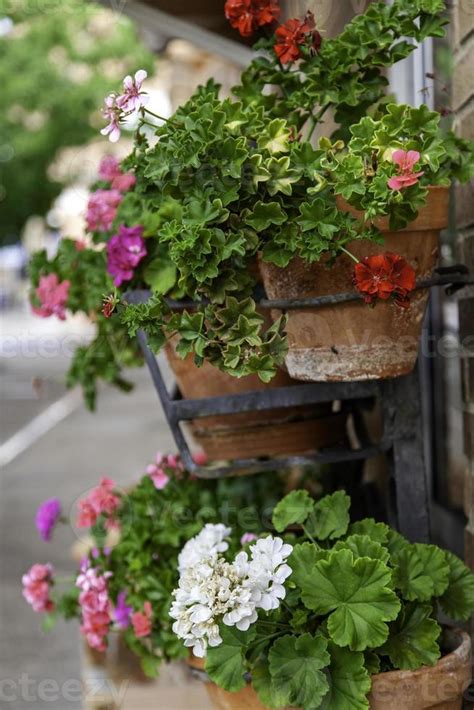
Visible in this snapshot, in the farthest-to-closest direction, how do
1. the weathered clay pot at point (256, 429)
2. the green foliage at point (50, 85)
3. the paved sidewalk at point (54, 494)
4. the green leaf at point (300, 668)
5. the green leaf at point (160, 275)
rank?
the green foliage at point (50, 85) < the paved sidewalk at point (54, 494) < the weathered clay pot at point (256, 429) < the green leaf at point (160, 275) < the green leaf at point (300, 668)

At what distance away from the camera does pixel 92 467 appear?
7645 mm

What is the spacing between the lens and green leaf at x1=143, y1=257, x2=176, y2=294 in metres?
1.95

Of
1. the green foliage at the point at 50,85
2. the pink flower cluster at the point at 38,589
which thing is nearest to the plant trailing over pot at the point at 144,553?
the pink flower cluster at the point at 38,589

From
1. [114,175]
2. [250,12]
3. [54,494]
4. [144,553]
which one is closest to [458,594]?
[144,553]

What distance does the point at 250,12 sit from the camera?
174 cm

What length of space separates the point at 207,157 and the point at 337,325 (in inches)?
14.3

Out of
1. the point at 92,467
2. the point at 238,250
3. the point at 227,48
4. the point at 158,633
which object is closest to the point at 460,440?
the point at 158,633

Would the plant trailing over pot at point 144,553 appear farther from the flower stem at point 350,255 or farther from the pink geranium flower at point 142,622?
the flower stem at point 350,255

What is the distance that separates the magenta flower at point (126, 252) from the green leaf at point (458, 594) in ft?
2.83

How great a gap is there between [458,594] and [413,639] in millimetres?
143

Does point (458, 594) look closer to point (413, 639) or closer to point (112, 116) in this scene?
point (413, 639)

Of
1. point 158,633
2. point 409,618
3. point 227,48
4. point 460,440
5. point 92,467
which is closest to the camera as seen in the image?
point 409,618

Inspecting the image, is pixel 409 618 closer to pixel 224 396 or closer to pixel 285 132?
pixel 224 396

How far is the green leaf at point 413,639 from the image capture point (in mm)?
1552
